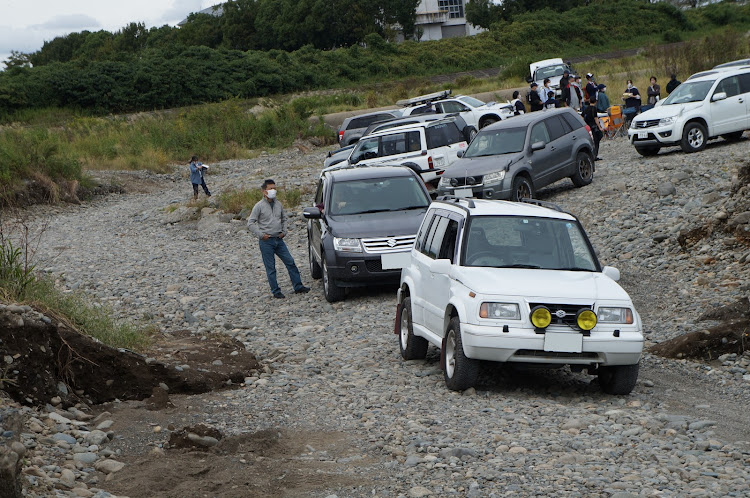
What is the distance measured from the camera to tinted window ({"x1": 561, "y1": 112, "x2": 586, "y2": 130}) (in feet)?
70.5

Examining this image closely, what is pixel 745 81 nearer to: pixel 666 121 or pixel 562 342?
pixel 666 121

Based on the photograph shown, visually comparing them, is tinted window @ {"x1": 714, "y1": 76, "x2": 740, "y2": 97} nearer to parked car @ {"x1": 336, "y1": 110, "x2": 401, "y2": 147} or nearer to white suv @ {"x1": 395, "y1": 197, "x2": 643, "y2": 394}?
parked car @ {"x1": 336, "y1": 110, "x2": 401, "y2": 147}

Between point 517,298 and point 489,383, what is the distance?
1.29 meters

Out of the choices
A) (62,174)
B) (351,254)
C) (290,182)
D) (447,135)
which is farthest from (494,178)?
(62,174)

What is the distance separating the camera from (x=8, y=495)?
5.34 metres

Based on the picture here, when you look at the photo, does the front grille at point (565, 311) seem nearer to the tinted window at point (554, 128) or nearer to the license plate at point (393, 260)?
the license plate at point (393, 260)

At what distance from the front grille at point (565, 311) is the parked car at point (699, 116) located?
16453mm

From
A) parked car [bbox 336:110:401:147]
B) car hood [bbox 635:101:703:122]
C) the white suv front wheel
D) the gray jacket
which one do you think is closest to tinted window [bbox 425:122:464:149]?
car hood [bbox 635:101:703:122]

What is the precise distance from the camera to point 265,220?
15281 millimetres

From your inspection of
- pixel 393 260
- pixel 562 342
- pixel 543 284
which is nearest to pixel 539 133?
pixel 393 260

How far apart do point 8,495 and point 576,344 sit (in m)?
4.87

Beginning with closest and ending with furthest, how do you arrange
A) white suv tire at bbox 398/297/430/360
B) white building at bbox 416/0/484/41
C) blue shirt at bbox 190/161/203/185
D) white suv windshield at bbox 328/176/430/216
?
white suv tire at bbox 398/297/430/360 → white suv windshield at bbox 328/176/430/216 → blue shirt at bbox 190/161/203/185 → white building at bbox 416/0/484/41

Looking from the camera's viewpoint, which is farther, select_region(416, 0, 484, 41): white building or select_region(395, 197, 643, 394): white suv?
select_region(416, 0, 484, 41): white building

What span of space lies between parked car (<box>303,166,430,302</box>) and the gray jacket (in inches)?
27.4
